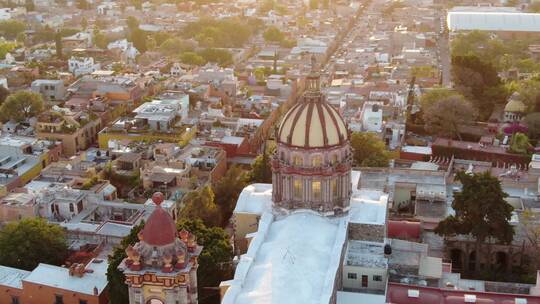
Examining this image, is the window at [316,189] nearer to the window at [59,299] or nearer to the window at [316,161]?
the window at [316,161]

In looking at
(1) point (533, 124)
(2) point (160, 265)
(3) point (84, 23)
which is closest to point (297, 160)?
(2) point (160, 265)

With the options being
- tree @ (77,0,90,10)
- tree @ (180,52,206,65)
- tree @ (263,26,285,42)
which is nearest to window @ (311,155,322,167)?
tree @ (180,52,206,65)

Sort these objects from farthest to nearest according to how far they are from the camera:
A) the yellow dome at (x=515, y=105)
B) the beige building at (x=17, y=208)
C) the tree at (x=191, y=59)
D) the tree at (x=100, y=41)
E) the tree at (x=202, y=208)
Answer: the tree at (x=100, y=41) → the tree at (x=191, y=59) → the yellow dome at (x=515, y=105) → the tree at (x=202, y=208) → the beige building at (x=17, y=208)

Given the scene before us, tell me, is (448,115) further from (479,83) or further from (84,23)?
(84,23)

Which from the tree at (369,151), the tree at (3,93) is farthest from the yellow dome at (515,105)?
the tree at (3,93)

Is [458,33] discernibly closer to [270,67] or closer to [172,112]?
[270,67]

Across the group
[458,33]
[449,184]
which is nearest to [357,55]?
[458,33]

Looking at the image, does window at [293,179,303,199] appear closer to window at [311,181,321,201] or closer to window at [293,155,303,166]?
window at [311,181,321,201]
